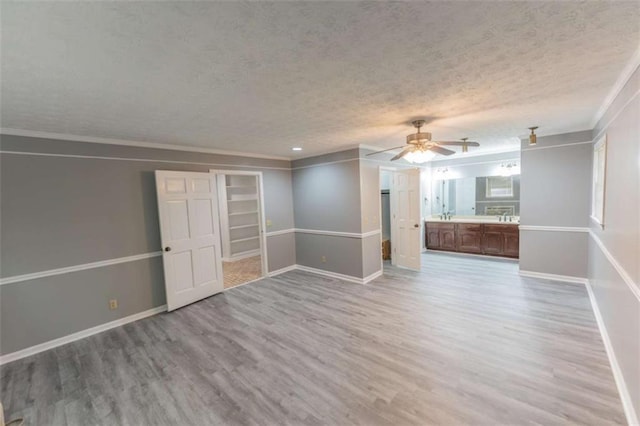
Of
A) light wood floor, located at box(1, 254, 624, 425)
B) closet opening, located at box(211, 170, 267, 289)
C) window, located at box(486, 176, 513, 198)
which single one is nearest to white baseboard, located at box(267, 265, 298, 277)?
closet opening, located at box(211, 170, 267, 289)

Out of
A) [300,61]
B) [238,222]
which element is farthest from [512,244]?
[238,222]

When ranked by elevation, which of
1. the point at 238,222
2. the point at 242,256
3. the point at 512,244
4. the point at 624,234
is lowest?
the point at 242,256

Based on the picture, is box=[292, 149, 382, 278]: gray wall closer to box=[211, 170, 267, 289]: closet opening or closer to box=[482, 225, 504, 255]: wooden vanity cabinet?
box=[211, 170, 267, 289]: closet opening

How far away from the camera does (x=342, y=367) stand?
8.03ft

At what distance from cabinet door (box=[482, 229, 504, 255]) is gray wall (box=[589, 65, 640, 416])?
3.22m

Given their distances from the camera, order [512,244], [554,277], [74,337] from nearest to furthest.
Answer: [74,337], [554,277], [512,244]

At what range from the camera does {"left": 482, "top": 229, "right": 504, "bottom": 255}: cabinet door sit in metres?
5.81

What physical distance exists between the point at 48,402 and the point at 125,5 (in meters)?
3.06

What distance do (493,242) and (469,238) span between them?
485 millimetres

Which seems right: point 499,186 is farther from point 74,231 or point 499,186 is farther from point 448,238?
point 74,231

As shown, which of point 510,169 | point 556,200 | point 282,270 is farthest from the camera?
point 510,169

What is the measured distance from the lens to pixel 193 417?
197 cm

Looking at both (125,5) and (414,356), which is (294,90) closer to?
(125,5)

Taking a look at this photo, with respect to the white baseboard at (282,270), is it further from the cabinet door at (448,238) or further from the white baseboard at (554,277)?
the white baseboard at (554,277)
